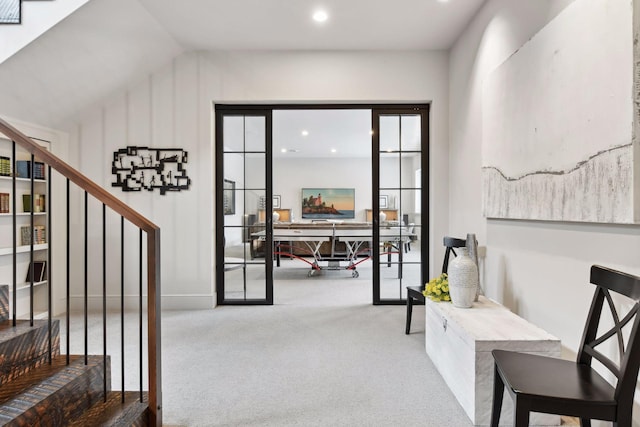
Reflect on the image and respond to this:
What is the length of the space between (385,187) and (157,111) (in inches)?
106

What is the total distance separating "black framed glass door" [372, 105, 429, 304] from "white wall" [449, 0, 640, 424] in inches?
14.4

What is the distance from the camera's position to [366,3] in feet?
9.80

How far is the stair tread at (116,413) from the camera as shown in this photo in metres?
1.61

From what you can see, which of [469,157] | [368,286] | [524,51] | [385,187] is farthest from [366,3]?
[368,286]

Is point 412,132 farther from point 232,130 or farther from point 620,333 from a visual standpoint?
point 620,333

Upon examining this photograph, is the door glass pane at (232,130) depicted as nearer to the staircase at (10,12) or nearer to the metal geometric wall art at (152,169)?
the metal geometric wall art at (152,169)

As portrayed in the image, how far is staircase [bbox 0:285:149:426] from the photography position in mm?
1478

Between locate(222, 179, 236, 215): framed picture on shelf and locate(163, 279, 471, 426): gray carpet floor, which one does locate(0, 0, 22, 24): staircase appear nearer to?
locate(222, 179, 236, 215): framed picture on shelf

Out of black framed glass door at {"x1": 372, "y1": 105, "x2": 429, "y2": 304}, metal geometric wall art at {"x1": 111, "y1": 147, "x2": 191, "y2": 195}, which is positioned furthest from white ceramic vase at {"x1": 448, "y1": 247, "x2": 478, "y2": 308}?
metal geometric wall art at {"x1": 111, "y1": 147, "x2": 191, "y2": 195}

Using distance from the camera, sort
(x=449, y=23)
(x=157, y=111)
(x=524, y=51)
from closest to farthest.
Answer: (x=524, y=51) → (x=449, y=23) → (x=157, y=111)

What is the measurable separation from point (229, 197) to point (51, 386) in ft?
8.79

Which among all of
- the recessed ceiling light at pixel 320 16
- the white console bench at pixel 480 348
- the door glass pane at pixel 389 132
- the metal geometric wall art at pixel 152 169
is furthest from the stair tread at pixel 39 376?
the door glass pane at pixel 389 132

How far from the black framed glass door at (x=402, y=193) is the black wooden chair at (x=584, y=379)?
96.4 inches

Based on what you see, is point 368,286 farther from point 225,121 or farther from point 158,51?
point 158,51
